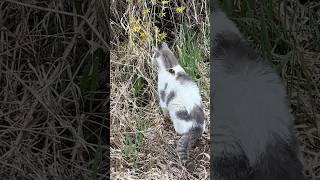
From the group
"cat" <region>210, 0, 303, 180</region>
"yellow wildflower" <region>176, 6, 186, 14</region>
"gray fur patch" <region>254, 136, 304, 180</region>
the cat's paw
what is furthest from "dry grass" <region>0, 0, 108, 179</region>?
"gray fur patch" <region>254, 136, 304, 180</region>

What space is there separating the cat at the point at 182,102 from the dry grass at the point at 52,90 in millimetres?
475

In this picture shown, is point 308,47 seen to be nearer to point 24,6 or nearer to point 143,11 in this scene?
point 143,11

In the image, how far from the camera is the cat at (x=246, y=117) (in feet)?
9.48

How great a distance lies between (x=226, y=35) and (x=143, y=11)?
33cm

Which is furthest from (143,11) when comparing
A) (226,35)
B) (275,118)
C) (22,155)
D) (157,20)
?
(22,155)

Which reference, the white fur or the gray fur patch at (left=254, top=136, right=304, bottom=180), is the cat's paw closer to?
the white fur

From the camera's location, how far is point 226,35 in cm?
301

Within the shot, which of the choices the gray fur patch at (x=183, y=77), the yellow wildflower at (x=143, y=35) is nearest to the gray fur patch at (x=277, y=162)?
the gray fur patch at (x=183, y=77)

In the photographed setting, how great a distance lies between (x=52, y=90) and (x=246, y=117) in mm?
1041

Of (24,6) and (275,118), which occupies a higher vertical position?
(24,6)

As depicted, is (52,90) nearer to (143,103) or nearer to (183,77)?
(143,103)

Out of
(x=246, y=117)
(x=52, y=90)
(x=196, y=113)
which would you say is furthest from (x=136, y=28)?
(x=52, y=90)

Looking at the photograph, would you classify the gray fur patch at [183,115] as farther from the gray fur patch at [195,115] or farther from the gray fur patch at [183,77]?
the gray fur patch at [183,77]

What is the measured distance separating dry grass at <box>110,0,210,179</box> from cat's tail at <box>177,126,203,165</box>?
0.13ft
